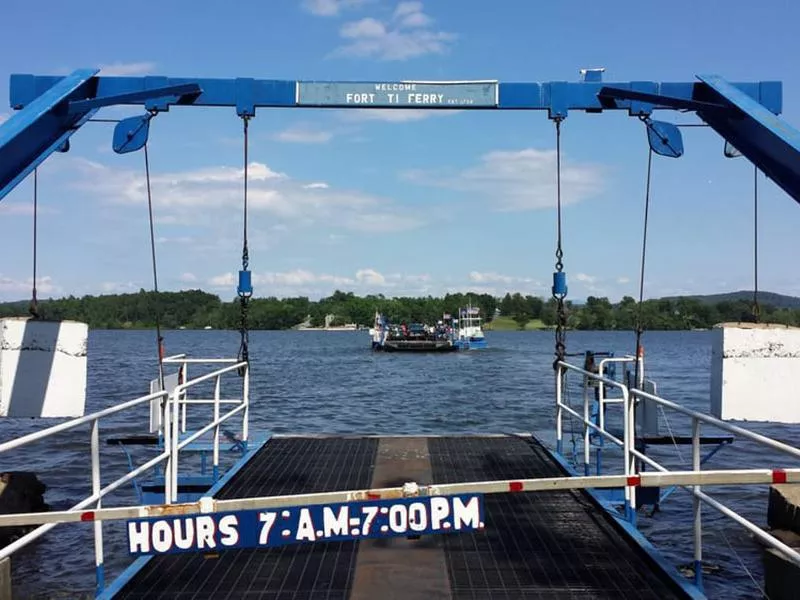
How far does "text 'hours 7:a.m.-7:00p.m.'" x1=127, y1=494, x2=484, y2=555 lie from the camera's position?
3939 mm

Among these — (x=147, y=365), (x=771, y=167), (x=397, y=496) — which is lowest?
(x=147, y=365)

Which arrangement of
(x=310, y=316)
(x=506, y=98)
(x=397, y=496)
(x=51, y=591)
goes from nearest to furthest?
(x=397, y=496), (x=506, y=98), (x=51, y=591), (x=310, y=316)

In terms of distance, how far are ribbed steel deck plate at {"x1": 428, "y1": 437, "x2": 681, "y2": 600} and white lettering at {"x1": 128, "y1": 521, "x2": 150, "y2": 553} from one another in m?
2.02

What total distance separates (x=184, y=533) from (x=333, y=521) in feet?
2.78

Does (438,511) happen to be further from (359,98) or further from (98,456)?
(359,98)

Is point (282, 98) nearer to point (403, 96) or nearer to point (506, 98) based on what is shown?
point (403, 96)

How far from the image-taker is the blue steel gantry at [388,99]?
7262 mm

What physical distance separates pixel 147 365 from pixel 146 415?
33343mm

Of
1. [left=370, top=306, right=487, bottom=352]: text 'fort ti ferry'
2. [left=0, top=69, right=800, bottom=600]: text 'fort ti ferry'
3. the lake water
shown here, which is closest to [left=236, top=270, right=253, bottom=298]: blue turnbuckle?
[left=0, top=69, right=800, bottom=600]: text 'fort ti ferry'

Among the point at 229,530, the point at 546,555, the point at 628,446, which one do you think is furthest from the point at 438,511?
the point at 628,446

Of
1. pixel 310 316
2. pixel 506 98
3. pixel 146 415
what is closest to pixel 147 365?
pixel 146 415

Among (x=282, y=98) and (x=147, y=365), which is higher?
(x=282, y=98)

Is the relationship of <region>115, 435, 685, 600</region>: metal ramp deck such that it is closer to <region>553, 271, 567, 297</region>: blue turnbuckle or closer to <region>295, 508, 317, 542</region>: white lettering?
<region>295, 508, 317, 542</region>: white lettering

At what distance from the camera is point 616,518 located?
6.09 meters
